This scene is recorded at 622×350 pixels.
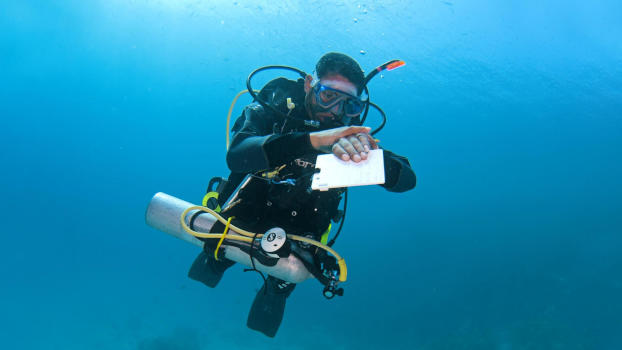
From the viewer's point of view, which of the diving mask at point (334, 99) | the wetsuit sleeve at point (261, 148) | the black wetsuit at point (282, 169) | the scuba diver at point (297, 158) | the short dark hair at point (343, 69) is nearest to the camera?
the wetsuit sleeve at point (261, 148)

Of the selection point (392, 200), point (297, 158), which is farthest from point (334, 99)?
point (392, 200)

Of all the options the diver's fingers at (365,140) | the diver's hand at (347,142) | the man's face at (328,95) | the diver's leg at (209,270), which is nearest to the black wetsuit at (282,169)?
the man's face at (328,95)

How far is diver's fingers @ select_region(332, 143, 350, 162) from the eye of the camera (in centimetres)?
164

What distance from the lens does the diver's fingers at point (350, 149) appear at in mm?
1613

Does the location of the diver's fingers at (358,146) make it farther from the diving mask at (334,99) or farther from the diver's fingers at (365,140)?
the diving mask at (334,99)

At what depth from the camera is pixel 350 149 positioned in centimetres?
164

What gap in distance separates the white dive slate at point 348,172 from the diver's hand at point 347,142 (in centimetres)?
4

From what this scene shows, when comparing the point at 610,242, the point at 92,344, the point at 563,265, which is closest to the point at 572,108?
the point at 610,242

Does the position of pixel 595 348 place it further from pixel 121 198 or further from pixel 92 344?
pixel 121 198

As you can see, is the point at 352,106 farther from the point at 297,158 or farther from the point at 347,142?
the point at 347,142

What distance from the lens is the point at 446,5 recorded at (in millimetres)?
17672

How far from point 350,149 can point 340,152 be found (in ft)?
0.18

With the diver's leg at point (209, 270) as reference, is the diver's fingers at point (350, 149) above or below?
above

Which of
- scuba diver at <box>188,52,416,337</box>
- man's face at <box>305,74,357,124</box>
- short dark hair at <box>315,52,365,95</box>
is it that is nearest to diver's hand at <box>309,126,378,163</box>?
scuba diver at <box>188,52,416,337</box>
